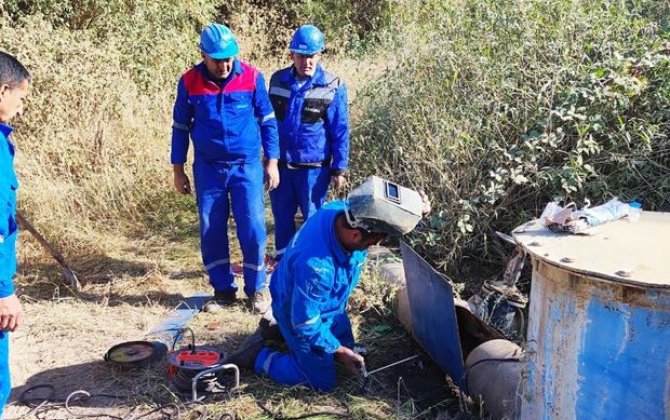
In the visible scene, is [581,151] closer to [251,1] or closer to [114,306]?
[114,306]

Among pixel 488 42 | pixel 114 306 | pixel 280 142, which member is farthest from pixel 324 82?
pixel 114 306

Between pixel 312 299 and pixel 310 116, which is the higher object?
pixel 310 116

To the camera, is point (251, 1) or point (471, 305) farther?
point (251, 1)

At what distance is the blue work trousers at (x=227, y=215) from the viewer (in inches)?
185

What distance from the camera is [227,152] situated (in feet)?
15.2

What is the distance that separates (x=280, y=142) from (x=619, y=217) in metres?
2.81

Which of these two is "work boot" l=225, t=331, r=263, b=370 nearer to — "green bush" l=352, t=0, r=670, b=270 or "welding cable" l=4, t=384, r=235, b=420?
"welding cable" l=4, t=384, r=235, b=420

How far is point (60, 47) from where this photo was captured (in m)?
7.59

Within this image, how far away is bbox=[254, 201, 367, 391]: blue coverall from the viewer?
3.35 meters

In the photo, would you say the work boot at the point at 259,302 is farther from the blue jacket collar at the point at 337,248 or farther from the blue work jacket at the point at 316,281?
the blue jacket collar at the point at 337,248

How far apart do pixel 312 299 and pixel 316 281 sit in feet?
0.35

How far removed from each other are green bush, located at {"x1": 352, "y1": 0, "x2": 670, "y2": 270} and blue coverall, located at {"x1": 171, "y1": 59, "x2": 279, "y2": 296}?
142 cm

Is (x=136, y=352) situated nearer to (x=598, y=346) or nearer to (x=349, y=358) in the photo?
(x=349, y=358)

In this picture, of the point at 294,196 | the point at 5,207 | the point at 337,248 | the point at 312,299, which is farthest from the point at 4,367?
the point at 294,196
